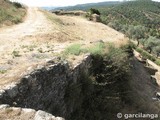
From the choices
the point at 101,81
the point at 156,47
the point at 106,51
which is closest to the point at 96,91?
the point at 101,81

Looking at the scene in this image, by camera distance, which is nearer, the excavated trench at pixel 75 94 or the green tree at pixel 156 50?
the excavated trench at pixel 75 94

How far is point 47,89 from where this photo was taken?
38.6ft

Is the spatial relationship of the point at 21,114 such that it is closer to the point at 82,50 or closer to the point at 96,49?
the point at 82,50

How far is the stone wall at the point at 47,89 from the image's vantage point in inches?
389

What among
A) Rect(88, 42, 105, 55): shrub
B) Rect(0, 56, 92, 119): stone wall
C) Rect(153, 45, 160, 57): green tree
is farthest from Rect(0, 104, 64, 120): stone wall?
Rect(153, 45, 160, 57): green tree

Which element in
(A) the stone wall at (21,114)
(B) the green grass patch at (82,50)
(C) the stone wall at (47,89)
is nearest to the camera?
(A) the stone wall at (21,114)

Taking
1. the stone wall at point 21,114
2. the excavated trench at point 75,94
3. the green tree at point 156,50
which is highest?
the stone wall at point 21,114

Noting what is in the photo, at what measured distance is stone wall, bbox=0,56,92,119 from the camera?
987 centimetres

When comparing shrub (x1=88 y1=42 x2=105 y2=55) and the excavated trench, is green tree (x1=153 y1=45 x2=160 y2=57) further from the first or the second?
shrub (x1=88 y1=42 x2=105 y2=55)

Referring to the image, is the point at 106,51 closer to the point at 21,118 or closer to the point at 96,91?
the point at 96,91

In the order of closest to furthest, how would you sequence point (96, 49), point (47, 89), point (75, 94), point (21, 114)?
point (21, 114), point (47, 89), point (75, 94), point (96, 49)

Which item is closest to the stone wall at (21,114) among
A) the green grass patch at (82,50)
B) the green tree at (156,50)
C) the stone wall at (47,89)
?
the stone wall at (47,89)

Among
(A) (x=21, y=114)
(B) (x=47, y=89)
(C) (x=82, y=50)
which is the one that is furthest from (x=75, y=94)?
(A) (x=21, y=114)

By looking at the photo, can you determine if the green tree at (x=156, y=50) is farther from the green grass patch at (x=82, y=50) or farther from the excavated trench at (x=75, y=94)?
the green grass patch at (x=82, y=50)
